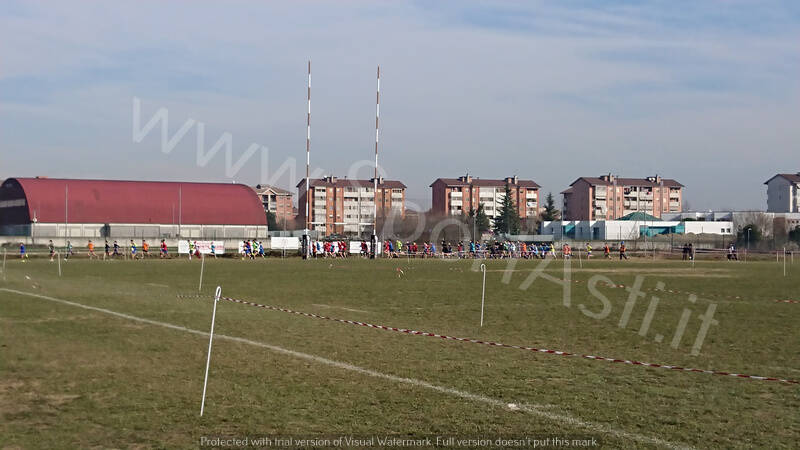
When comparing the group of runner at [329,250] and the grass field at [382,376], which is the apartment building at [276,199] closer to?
the group of runner at [329,250]

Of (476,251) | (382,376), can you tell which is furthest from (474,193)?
(382,376)

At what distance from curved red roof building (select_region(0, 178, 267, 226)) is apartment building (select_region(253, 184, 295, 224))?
58602mm

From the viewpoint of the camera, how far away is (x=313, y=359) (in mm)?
12961

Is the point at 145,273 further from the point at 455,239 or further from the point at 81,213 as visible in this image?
the point at 455,239

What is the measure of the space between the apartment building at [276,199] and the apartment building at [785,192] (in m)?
98.9

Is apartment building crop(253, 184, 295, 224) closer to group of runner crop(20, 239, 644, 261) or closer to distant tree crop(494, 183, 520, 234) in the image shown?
distant tree crop(494, 183, 520, 234)

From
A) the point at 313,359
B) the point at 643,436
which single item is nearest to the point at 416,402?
the point at 643,436

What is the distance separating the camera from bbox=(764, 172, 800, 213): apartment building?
158m

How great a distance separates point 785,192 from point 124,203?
127184 millimetres

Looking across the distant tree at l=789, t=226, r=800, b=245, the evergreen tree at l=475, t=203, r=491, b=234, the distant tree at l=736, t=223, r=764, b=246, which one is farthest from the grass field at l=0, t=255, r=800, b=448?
the evergreen tree at l=475, t=203, r=491, b=234

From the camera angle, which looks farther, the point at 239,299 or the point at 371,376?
the point at 239,299

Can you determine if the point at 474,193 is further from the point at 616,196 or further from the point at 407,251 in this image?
the point at 407,251

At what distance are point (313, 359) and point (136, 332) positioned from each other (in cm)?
487

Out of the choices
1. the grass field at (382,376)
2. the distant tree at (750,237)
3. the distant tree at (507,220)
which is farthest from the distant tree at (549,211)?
the grass field at (382,376)
